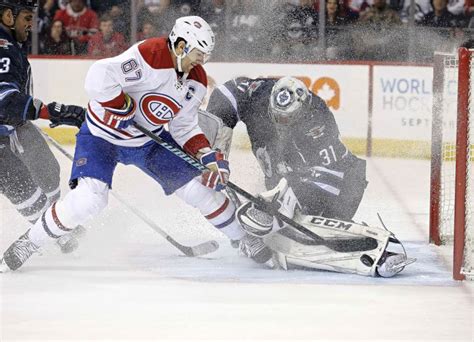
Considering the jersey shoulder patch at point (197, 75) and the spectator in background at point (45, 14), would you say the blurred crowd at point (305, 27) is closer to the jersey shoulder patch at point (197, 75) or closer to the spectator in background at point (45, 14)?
the spectator in background at point (45, 14)

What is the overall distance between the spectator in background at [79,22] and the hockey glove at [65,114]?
4.18 metres

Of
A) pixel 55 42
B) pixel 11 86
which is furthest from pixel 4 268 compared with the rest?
pixel 55 42

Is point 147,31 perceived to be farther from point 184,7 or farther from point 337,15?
point 337,15

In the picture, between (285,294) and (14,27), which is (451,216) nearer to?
(285,294)

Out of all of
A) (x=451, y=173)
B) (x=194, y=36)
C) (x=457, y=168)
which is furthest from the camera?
(x=451, y=173)

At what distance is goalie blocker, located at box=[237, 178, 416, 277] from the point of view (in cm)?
453

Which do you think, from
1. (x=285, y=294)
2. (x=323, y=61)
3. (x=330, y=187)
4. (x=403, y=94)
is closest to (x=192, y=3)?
(x=323, y=61)

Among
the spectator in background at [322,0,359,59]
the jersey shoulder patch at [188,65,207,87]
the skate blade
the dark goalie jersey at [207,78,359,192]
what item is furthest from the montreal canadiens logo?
the spectator in background at [322,0,359,59]

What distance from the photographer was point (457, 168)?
4.48m

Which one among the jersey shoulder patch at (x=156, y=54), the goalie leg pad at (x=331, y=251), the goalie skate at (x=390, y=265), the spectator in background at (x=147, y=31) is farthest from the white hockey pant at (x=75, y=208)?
the spectator in background at (x=147, y=31)

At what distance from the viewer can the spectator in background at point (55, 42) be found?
28.8ft

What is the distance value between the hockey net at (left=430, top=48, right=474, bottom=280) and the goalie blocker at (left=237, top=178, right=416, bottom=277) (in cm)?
23

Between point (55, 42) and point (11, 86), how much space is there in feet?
14.0

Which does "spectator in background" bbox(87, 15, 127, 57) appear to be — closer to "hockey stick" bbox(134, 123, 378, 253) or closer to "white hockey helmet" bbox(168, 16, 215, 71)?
"hockey stick" bbox(134, 123, 378, 253)
